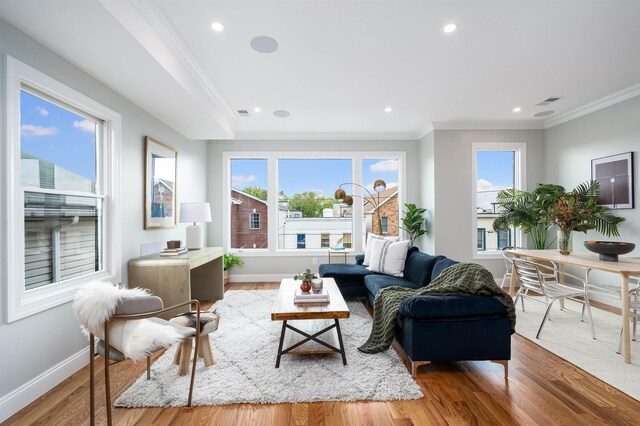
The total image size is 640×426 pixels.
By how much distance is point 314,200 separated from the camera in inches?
221

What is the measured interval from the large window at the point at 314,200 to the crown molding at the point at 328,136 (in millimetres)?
422

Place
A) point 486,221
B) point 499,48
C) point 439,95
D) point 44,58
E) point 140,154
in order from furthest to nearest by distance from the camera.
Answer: point 486,221 → point 439,95 → point 140,154 → point 499,48 → point 44,58

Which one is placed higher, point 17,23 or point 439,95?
point 439,95

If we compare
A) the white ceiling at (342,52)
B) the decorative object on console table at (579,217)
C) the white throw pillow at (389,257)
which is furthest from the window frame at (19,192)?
the decorative object on console table at (579,217)

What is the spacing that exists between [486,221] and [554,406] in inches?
143

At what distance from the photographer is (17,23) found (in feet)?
6.14

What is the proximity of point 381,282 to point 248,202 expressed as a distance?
10.3ft

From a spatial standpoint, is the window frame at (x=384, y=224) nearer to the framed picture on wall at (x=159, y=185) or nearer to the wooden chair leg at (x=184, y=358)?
the framed picture on wall at (x=159, y=185)

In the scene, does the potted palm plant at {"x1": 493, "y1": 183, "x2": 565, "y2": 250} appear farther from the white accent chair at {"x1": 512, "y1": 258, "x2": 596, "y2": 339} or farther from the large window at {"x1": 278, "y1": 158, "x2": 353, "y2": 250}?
the large window at {"x1": 278, "y1": 158, "x2": 353, "y2": 250}

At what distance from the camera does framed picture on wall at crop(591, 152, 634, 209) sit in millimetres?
3701

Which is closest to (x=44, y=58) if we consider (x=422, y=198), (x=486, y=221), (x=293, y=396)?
(x=293, y=396)

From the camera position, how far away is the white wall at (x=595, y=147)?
3.66m

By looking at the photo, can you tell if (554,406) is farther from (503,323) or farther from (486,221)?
(486,221)

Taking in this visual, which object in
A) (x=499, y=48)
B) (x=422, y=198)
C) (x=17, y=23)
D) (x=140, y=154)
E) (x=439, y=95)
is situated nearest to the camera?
(x=17, y=23)
